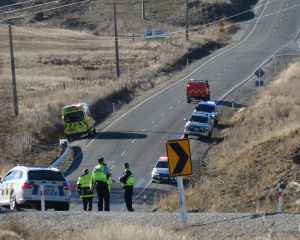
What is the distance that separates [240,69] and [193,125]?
71.1 ft

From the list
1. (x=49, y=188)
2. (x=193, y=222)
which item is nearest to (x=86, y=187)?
(x=49, y=188)

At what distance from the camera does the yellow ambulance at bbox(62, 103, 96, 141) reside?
99.8 ft

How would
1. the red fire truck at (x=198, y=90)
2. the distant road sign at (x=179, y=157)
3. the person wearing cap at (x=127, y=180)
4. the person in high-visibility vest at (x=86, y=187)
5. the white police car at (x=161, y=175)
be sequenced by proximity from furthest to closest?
the red fire truck at (x=198, y=90), the white police car at (x=161, y=175), the person in high-visibility vest at (x=86, y=187), the person wearing cap at (x=127, y=180), the distant road sign at (x=179, y=157)

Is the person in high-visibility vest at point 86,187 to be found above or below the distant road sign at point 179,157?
below

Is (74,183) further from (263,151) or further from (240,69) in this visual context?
(240,69)

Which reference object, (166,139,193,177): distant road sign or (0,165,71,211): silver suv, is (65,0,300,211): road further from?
(166,139,193,177): distant road sign

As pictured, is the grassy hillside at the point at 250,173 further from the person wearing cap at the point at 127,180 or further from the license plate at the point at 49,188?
the license plate at the point at 49,188

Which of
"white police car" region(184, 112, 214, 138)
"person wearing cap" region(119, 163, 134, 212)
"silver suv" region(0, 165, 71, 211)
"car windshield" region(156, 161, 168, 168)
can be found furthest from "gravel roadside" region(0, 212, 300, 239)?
"white police car" region(184, 112, 214, 138)

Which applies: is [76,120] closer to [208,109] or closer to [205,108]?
[205,108]

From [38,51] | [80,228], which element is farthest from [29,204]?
[38,51]

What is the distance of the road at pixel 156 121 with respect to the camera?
84.5ft

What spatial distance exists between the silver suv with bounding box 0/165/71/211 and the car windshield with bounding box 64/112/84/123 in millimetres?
15253

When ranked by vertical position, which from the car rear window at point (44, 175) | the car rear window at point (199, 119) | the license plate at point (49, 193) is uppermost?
the car rear window at point (44, 175)

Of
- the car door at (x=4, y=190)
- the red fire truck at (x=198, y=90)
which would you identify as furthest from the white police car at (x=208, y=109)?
the car door at (x=4, y=190)
